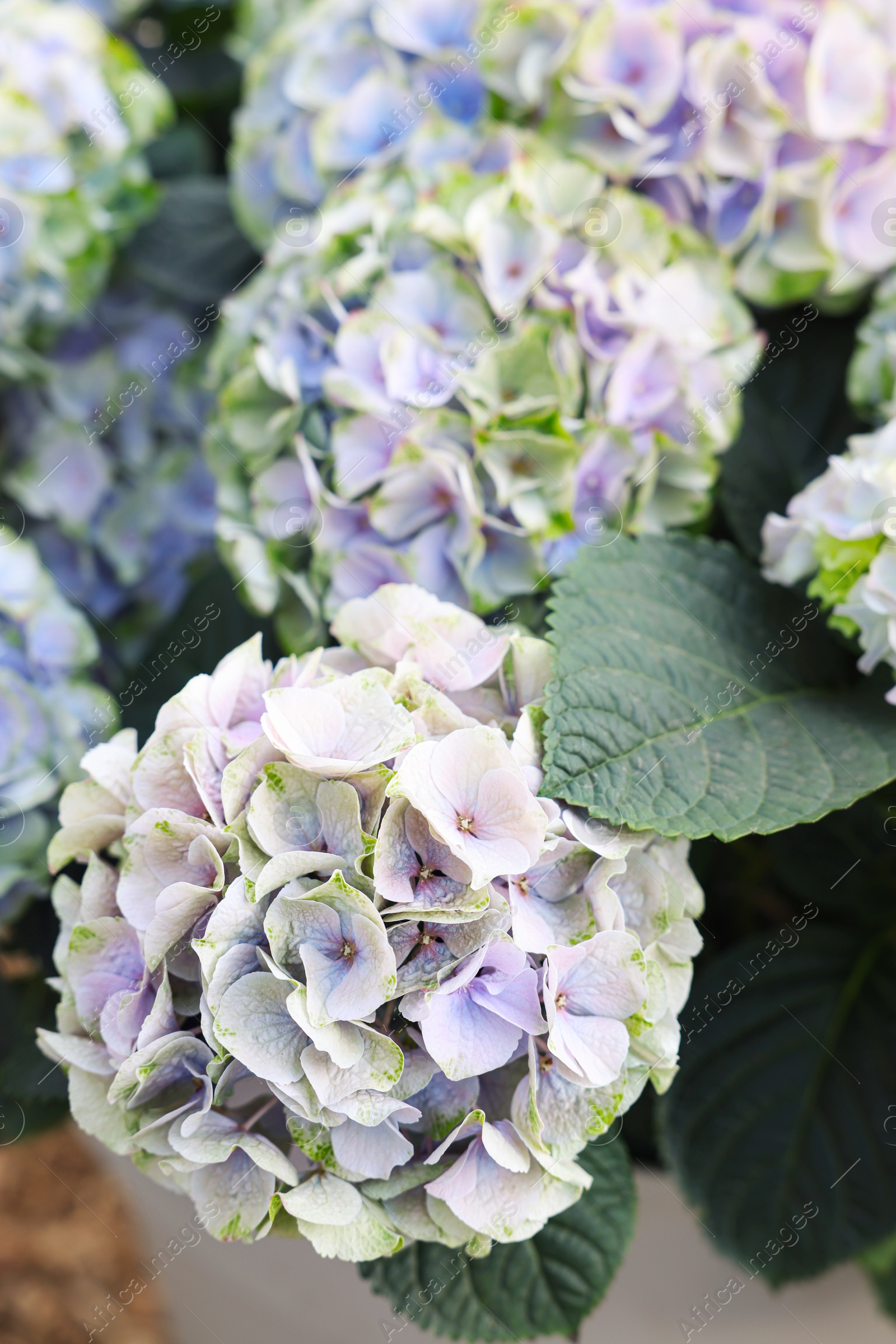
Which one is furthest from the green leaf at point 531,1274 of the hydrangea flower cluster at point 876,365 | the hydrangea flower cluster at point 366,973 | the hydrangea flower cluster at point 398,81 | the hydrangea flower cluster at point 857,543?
the hydrangea flower cluster at point 398,81

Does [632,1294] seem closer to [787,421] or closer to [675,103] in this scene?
[787,421]

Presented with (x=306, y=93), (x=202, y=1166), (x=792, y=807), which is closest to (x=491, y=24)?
(x=306, y=93)

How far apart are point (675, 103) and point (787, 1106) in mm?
521

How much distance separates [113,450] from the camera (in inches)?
28.4

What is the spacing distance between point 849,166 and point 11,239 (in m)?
0.44

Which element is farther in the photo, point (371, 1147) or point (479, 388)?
point (479, 388)

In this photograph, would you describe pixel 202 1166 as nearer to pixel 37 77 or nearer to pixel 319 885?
pixel 319 885

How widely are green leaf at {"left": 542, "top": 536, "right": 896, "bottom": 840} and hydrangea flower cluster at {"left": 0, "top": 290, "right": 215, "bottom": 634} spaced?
13.2 inches

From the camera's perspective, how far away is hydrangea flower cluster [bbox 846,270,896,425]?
1.78 ft

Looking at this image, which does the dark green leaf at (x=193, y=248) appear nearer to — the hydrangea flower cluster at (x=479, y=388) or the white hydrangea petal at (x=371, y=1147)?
the hydrangea flower cluster at (x=479, y=388)

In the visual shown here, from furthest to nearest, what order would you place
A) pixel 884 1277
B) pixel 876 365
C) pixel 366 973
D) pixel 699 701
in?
pixel 884 1277, pixel 876 365, pixel 699 701, pixel 366 973

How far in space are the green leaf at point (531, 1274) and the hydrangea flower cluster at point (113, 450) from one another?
1.45 feet

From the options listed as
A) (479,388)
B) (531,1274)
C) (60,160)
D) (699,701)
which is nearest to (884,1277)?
(531,1274)

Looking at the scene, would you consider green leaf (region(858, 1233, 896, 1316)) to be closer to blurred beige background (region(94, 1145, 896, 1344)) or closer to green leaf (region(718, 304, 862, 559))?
blurred beige background (region(94, 1145, 896, 1344))
